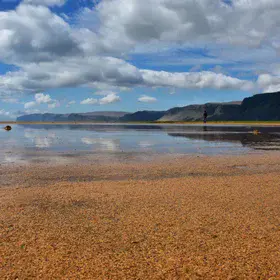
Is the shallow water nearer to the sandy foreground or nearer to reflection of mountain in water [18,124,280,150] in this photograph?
reflection of mountain in water [18,124,280,150]

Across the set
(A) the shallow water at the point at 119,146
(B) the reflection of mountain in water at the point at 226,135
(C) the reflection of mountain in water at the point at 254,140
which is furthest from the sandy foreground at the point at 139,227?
(C) the reflection of mountain in water at the point at 254,140

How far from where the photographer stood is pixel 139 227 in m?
8.08

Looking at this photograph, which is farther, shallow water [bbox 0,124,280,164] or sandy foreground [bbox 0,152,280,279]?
shallow water [bbox 0,124,280,164]

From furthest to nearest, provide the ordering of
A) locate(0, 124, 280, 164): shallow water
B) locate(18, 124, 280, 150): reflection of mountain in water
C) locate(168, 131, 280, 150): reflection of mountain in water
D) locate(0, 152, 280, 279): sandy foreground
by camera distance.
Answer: locate(18, 124, 280, 150): reflection of mountain in water < locate(168, 131, 280, 150): reflection of mountain in water < locate(0, 124, 280, 164): shallow water < locate(0, 152, 280, 279): sandy foreground

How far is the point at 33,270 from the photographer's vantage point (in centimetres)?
591

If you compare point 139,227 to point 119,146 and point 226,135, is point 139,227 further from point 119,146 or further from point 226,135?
point 226,135

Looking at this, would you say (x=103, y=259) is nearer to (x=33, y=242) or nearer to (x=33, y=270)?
(x=33, y=270)

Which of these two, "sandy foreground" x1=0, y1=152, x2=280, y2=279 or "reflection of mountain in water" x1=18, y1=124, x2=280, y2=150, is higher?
"reflection of mountain in water" x1=18, y1=124, x2=280, y2=150

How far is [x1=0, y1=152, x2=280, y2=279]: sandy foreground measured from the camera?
6008 millimetres

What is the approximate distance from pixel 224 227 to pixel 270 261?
6.27 ft

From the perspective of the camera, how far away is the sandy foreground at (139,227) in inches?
237

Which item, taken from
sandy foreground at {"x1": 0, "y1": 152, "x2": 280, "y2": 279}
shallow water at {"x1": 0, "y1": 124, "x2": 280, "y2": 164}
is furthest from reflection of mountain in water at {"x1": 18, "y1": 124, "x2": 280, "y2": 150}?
sandy foreground at {"x1": 0, "y1": 152, "x2": 280, "y2": 279}

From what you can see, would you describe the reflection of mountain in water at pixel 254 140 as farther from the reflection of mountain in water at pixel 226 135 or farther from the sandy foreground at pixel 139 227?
the sandy foreground at pixel 139 227

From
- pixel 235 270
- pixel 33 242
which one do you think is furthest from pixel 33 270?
pixel 235 270
